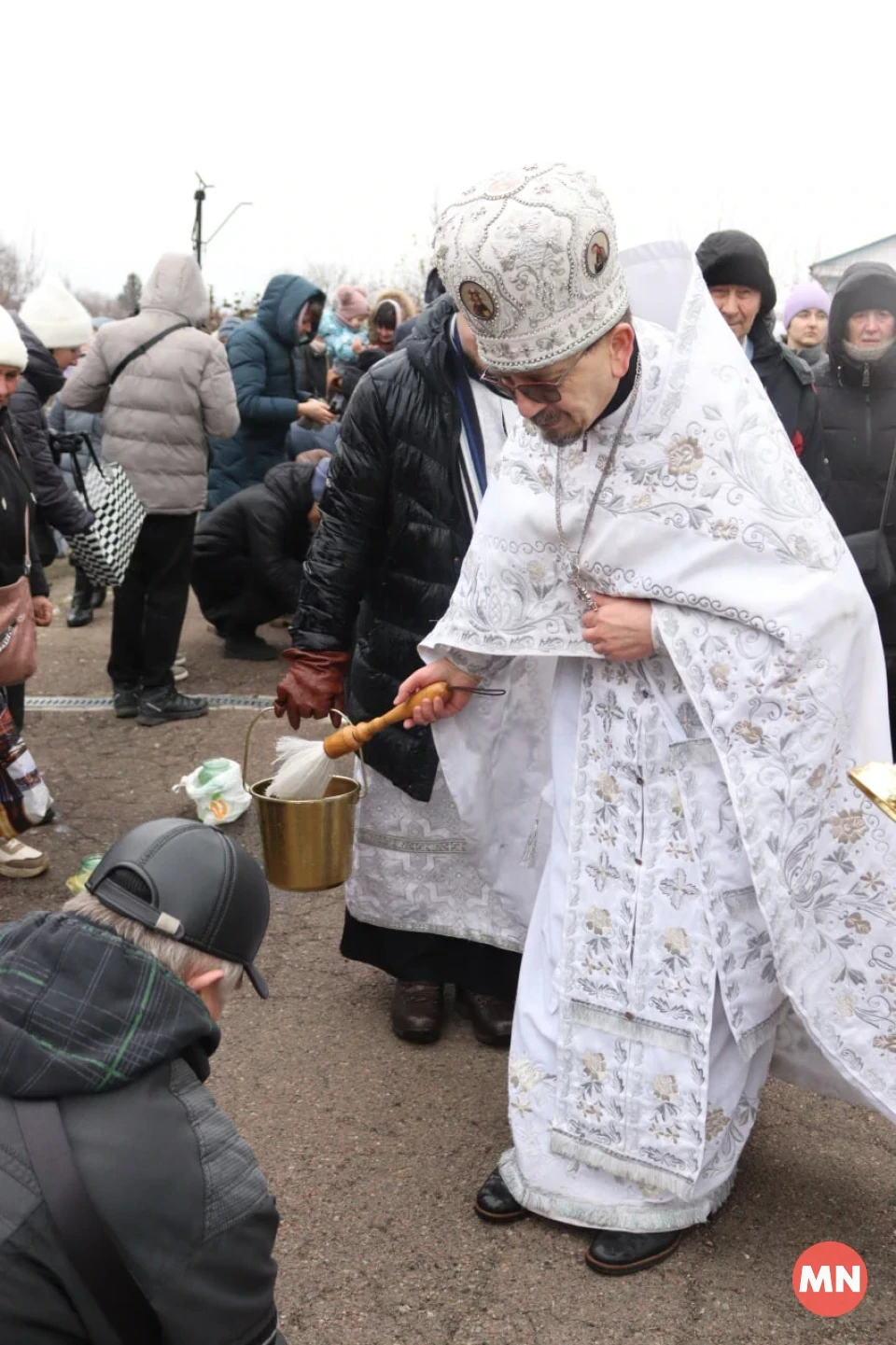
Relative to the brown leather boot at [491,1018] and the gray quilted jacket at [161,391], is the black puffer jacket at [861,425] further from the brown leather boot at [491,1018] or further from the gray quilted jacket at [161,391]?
the gray quilted jacket at [161,391]

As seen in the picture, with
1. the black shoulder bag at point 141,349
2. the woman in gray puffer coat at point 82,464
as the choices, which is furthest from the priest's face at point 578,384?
the woman in gray puffer coat at point 82,464

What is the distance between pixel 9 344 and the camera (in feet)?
14.6

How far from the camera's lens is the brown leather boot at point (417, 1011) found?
3750mm

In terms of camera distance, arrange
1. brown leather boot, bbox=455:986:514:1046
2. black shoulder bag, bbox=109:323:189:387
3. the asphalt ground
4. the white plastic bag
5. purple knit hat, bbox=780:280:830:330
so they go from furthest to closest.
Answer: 1. purple knit hat, bbox=780:280:830:330
2. black shoulder bag, bbox=109:323:189:387
3. the white plastic bag
4. brown leather boot, bbox=455:986:514:1046
5. the asphalt ground

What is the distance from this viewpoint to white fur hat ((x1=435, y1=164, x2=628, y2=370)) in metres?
2.45

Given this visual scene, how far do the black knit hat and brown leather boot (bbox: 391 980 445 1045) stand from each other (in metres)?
2.37

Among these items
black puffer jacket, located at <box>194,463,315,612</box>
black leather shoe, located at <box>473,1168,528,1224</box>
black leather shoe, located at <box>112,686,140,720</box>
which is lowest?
black leather shoe, located at <box>112,686,140,720</box>

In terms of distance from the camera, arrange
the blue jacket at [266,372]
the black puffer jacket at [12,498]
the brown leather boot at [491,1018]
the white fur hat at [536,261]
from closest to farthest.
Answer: the white fur hat at [536,261] < the brown leather boot at [491,1018] < the black puffer jacket at [12,498] < the blue jacket at [266,372]

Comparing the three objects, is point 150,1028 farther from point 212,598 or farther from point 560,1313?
point 212,598

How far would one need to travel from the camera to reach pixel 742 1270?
2.83m

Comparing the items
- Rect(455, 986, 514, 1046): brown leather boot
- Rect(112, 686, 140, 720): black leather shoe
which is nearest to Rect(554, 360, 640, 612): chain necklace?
Rect(455, 986, 514, 1046): brown leather boot

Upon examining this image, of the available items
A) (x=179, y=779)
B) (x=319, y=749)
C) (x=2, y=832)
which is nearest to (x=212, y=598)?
(x=179, y=779)

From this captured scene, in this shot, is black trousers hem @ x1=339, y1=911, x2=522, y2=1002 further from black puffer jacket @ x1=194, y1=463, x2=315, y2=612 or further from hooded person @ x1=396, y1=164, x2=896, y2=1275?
black puffer jacket @ x1=194, y1=463, x2=315, y2=612

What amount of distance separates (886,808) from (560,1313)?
4.39 ft
